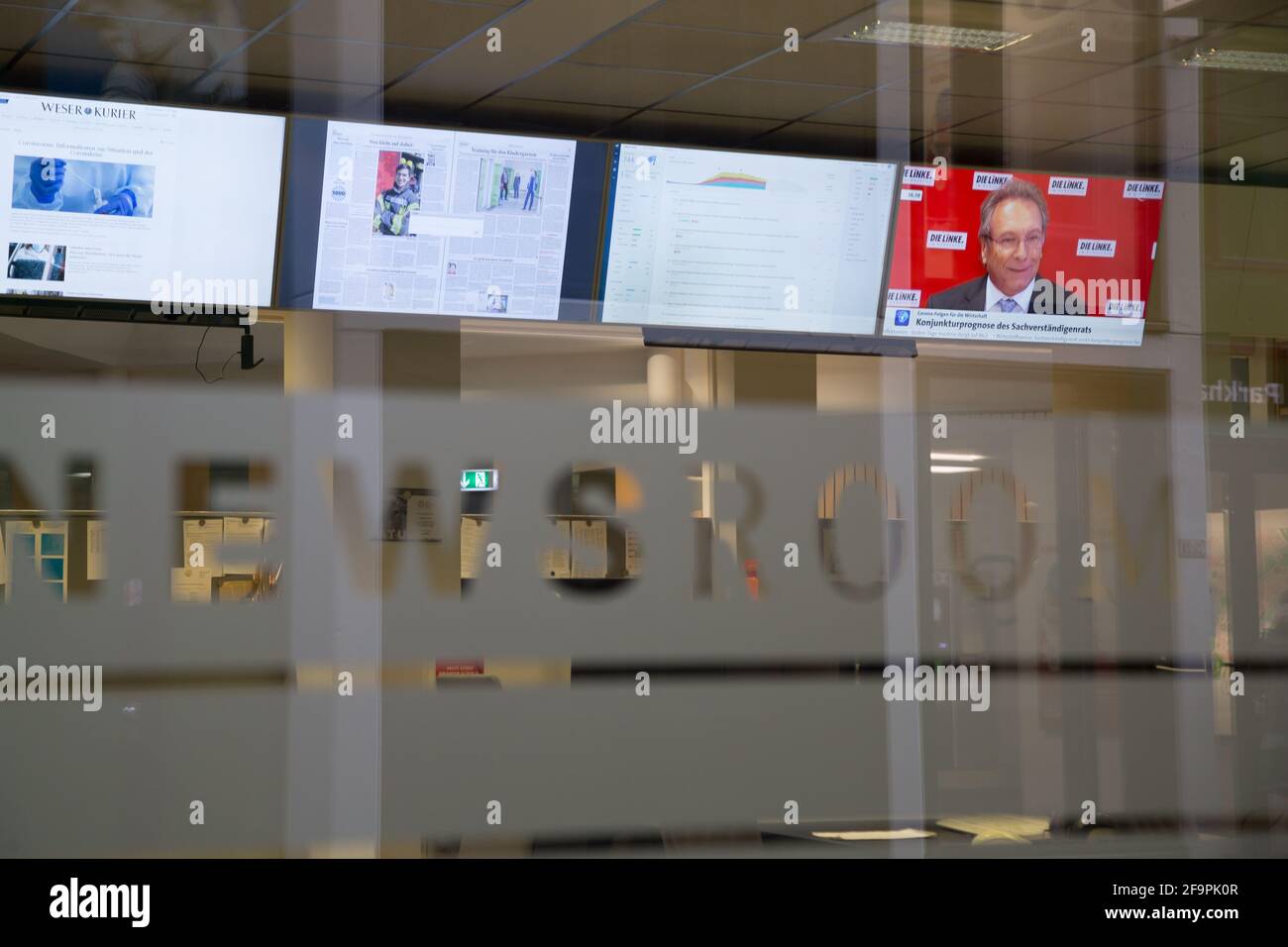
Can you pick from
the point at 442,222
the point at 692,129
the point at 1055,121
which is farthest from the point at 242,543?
the point at 1055,121

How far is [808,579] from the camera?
10.8ft

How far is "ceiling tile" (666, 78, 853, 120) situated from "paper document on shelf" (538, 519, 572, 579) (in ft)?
3.47

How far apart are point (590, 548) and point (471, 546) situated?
272mm

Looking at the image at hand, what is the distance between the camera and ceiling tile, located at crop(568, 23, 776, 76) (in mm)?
3318

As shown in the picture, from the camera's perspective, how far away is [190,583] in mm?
3021

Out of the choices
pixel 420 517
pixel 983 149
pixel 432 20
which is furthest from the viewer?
pixel 983 149

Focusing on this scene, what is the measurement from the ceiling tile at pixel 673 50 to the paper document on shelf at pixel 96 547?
4.99ft

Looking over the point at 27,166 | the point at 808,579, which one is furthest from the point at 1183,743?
the point at 27,166

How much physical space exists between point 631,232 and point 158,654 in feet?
4.76

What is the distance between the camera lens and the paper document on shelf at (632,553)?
10.5 feet

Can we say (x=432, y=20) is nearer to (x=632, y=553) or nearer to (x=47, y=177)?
(x=47, y=177)

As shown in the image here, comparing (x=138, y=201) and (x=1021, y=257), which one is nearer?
(x=138, y=201)

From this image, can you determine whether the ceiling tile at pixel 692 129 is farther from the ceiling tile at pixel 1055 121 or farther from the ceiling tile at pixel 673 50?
the ceiling tile at pixel 1055 121
